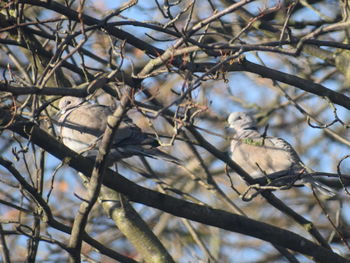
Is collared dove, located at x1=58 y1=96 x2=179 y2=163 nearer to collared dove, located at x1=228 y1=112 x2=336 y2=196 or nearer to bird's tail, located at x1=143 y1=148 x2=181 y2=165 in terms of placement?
bird's tail, located at x1=143 y1=148 x2=181 y2=165

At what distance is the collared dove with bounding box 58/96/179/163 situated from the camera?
15.8 feet

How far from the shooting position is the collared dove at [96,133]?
4816 millimetres

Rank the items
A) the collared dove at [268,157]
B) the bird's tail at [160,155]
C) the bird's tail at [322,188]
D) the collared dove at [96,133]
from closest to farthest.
Result: the bird's tail at [160,155] < the collared dove at [96,133] < the bird's tail at [322,188] < the collared dove at [268,157]

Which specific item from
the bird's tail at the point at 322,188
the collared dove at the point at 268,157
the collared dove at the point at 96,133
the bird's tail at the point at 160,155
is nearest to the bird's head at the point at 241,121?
the collared dove at the point at 268,157

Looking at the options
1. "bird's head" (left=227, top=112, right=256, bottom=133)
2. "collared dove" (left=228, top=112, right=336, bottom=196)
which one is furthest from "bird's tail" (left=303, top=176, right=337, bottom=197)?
"bird's head" (left=227, top=112, right=256, bottom=133)

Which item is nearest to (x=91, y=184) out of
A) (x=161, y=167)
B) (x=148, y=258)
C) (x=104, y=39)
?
(x=148, y=258)

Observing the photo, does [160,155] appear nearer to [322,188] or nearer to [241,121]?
[322,188]

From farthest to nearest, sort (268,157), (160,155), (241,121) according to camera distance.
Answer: (241,121) → (268,157) → (160,155)

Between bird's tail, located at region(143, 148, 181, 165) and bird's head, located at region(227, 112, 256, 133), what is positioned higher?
bird's head, located at region(227, 112, 256, 133)

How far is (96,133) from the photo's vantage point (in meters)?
5.02

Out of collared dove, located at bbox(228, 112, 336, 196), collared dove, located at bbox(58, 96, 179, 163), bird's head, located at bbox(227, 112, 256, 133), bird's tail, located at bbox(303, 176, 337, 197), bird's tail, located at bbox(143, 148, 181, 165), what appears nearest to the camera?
bird's tail, located at bbox(143, 148, 181, 165)

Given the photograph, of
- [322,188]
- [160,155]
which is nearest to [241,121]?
[322,188]

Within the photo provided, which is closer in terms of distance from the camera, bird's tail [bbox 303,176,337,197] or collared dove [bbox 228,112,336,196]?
bird's tail [bbox 303,176,337,197]

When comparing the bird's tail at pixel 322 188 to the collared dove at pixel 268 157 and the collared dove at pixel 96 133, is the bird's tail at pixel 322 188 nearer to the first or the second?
the collared dove at pixel 268 157
